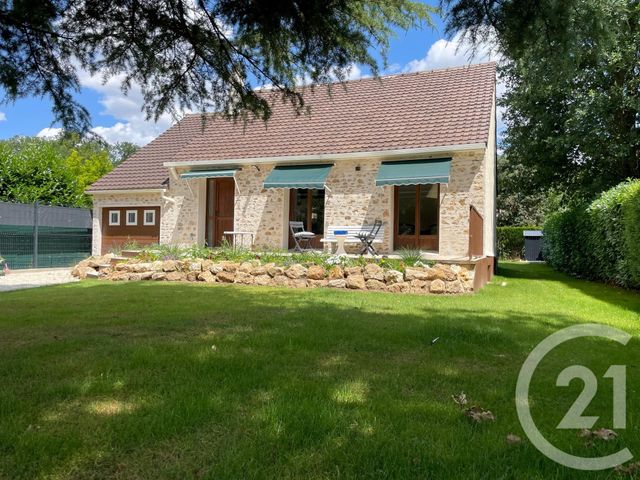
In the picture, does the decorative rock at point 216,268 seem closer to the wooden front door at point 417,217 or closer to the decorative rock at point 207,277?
the decorative rock at point 207,277

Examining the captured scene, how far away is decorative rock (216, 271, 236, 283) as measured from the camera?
1504 centimetres

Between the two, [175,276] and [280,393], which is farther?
[175,276]

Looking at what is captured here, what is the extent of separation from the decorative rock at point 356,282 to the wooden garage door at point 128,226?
13.7m

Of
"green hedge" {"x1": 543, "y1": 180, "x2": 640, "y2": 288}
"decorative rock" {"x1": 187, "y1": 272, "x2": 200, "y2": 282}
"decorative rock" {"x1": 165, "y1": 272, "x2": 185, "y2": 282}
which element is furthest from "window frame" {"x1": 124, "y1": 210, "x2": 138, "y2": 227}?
"green hedge" {"x1": 543, "y1": 180, "x2": 640, "y2": 288}

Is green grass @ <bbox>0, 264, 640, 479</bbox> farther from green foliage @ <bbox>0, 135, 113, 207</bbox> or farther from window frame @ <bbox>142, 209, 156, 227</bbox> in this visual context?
green foliage @ <bbox>0, 135, 113, 207</bbox>

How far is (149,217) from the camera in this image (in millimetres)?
23984

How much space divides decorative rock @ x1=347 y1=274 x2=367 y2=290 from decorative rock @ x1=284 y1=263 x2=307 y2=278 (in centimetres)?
157

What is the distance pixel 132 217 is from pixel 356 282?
15801mm

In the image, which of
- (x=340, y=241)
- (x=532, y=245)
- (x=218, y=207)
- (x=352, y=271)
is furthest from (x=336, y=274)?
(x=532, y=245)

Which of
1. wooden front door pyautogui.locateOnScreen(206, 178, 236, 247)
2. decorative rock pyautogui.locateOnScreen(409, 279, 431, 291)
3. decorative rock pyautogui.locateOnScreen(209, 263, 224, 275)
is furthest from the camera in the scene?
wooden front door pyautogui.locateOnScreen(206, 178, 236, 247)

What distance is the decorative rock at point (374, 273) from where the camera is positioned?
1355 cm

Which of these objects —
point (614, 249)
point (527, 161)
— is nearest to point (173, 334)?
point (614, 249)

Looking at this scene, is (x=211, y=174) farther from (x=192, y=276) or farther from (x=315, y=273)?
(x=315, y=273)

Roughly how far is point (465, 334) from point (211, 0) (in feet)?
20.5
